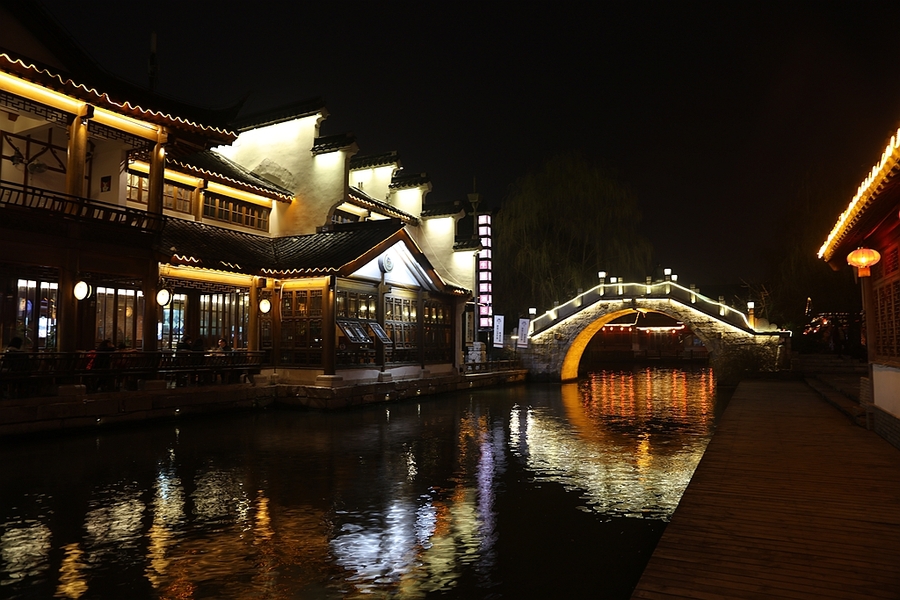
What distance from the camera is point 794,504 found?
5961 mm

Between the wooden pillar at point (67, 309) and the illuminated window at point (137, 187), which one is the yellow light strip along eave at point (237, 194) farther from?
the wooden pillar at point (67, 309)

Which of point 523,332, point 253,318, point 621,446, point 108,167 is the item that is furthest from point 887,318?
point 523,332

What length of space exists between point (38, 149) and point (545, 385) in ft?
72.1

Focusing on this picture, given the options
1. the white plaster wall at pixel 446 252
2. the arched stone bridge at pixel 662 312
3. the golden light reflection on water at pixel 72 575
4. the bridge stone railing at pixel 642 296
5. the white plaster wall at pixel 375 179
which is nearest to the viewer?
the golden light reflection on water at pixel 72 575

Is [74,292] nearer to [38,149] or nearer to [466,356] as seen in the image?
[38,149]

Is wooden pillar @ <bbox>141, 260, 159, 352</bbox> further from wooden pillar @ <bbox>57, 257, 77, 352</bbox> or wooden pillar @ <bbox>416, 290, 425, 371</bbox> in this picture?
wooden pillar @ <bbox>416, 290, 425, 371</bbox>

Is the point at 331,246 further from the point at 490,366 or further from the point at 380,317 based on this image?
the point at 490,366

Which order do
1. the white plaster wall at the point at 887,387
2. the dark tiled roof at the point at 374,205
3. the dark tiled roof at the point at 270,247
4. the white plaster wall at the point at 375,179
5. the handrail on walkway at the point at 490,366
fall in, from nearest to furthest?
the white plaster wall at the point at 887,387 → the dark tiled roof at the point at 270,247 → the dark tiled roof at the point at 374,205 → the handrail on walkway at the point at 490,366 → the white plaster wall at the point at 375,179

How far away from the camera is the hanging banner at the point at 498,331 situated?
30.7 meters

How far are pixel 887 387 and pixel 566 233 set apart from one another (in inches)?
1004

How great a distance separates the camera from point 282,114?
2272 cm

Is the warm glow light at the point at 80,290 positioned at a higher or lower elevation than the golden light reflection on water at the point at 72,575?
higher

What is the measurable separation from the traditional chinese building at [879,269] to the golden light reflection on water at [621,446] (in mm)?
2898

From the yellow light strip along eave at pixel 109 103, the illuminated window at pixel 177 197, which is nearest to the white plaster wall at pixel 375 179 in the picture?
the illuminated window at pixel 177 197
